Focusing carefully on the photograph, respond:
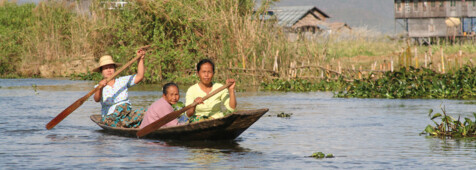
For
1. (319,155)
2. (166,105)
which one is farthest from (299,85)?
(319,155)

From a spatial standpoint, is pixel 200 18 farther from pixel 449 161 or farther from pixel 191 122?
pixel 449 161

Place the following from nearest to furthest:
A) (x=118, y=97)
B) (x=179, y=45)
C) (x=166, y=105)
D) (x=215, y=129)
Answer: (x=215, y=129), (x=166, y=105), (x=118, y=97), (x=179, y=45)

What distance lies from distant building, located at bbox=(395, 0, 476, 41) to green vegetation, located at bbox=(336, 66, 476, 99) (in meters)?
41.2

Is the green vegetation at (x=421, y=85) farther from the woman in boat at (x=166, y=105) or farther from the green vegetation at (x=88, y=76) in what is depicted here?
the green vegetation at (x=88, y=76)

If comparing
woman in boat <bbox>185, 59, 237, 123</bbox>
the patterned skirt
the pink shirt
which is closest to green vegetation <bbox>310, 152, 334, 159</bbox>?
woman in boat <bbox>185, 59, 237, 123</bbox>

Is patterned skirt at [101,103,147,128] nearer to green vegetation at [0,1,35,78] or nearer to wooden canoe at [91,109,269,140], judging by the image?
wooden canoe at [91,109,269,140]

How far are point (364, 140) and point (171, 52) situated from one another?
563 inches

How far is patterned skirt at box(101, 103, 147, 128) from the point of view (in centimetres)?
1059

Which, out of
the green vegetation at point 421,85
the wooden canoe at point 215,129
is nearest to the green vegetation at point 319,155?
the wooden canoe at point 215,129

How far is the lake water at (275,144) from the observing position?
793 cm

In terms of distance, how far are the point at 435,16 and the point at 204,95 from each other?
51588mm

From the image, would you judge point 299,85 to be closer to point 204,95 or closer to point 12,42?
point 204,95

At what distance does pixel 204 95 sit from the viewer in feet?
30.7

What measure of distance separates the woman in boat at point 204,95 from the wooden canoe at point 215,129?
21 centimetres
